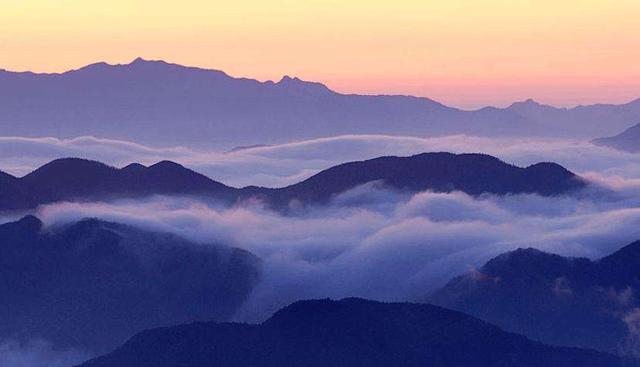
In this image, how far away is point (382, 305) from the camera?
555ft

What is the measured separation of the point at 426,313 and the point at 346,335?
15143 mm

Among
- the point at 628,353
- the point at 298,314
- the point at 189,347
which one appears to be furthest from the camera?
the point at 628,353

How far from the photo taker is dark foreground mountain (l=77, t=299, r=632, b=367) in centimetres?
14788

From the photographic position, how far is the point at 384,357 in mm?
151875

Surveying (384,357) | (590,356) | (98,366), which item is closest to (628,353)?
(590,356)

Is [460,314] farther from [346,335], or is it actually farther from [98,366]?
[98,366]

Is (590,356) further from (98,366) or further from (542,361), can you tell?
(98,366)

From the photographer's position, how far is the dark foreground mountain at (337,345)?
147875 millimetres

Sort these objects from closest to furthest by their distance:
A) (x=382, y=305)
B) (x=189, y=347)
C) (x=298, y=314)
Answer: (x=189, y=347)
(x=298, y=314)
(x=382, y=305)

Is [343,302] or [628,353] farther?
[628,353]

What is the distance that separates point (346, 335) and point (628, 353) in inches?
2082

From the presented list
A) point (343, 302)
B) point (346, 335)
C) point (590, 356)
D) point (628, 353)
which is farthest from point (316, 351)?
point (628, 353)

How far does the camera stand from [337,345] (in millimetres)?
153000

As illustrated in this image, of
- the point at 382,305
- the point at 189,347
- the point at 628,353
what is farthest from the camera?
the point at 628,353
